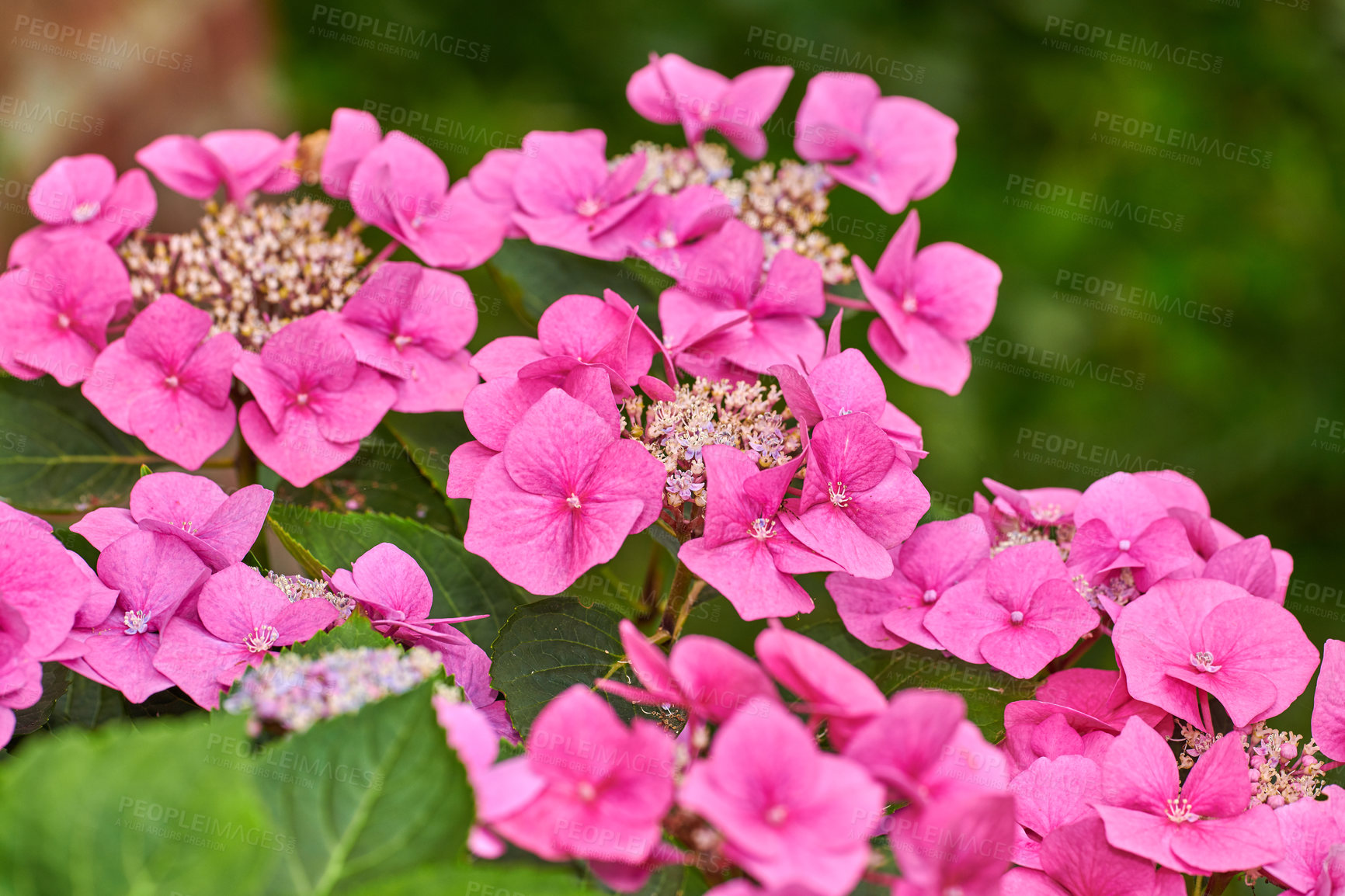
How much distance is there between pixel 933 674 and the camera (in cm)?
75

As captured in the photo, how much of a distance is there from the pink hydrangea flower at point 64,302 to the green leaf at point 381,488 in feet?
0.58

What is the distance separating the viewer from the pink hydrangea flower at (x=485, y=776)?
0.45 meters

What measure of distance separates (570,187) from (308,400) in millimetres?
283

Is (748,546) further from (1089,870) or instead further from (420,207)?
(420,207)

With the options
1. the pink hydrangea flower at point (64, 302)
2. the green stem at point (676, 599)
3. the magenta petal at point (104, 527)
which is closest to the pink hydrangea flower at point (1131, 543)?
the green stem at point (676, 599)

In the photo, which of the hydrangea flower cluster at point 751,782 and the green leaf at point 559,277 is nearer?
the hydrangea flower cluster at point 751,782

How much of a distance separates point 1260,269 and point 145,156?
67.6 inches

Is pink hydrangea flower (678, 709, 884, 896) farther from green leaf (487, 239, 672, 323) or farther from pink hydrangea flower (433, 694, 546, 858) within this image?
green leaf (487, 239, 672, 323)

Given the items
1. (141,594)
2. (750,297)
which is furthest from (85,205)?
(750,297)

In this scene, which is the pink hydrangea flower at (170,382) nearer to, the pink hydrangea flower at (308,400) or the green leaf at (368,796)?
the pink hydrangea flower at (308,400)

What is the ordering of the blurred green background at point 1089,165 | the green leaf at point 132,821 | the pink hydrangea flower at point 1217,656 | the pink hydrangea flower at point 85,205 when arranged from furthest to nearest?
1. the blurred green background at point 1089,165
2. the pink hydrangea flower at point 85,205
3. the pink hydrangea flower at point 1217,656
4. the green leaf at point 132,821

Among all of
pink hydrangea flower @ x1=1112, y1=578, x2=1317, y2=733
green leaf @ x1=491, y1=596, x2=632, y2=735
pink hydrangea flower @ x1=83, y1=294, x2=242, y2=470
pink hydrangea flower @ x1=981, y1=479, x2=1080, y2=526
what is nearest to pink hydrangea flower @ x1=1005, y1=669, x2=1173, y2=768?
pink hydrangea flower @ x1=1112, y1=578, x2=1317, y2=733

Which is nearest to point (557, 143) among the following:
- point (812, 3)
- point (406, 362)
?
point (406, 362)

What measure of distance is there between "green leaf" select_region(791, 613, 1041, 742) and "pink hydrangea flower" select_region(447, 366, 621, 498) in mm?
247
